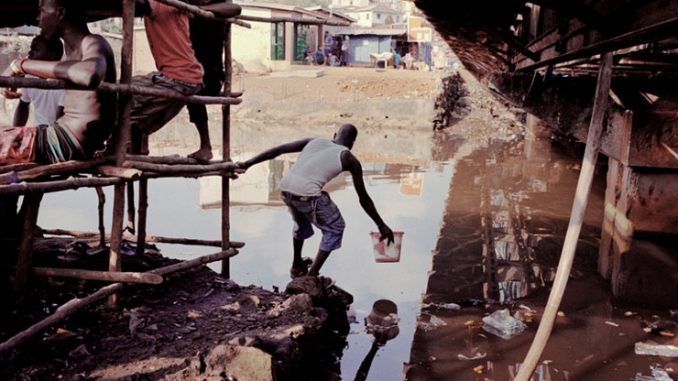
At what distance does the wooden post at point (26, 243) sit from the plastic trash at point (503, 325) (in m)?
3.32

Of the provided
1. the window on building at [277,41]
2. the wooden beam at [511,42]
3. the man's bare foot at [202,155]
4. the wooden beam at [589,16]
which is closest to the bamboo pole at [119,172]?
the man's bare foot at [202,155]

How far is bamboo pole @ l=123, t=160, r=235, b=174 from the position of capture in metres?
3.92

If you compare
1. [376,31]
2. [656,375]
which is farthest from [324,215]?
[376,31]

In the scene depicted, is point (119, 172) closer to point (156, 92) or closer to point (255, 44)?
point (156, 92)

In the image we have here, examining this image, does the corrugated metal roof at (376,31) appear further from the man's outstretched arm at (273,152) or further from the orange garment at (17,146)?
the orange garment at (17,146)

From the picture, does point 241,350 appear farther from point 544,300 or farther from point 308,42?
point 308,42

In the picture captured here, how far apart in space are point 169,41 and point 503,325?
10.9 ft

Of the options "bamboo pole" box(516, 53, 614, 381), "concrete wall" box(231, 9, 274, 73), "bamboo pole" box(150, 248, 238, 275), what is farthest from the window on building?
"bamboo pole" box(516, 53, 614, 381)

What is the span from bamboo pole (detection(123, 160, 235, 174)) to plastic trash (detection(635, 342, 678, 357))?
339 centimetres

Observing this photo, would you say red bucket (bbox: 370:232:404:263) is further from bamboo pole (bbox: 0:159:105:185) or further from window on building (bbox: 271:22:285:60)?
window on building (bbox: 271:22:285:60)

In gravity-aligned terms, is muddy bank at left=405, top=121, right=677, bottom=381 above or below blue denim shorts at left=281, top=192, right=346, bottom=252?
below

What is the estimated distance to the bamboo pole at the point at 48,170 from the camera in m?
3.32

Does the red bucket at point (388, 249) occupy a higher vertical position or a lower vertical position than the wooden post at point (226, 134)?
lower

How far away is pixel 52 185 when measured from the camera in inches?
132
